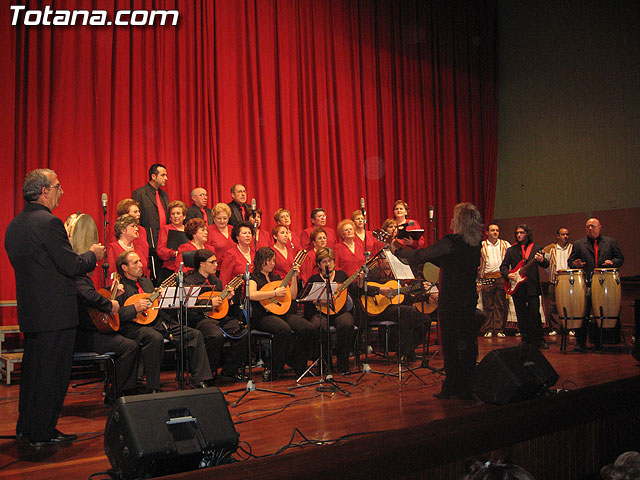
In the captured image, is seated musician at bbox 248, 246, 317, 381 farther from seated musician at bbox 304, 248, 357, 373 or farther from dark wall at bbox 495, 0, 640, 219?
dark wall at bbox 495, 0, 640, 219

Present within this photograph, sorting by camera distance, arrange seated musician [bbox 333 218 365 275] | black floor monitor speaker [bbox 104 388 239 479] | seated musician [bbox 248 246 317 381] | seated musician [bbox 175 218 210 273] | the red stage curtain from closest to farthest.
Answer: black floor monitor speaker [bbox 104 388 239 479] < seated musician [bbox 248 246 317 381] < seated musician [bbox 175 218 210 273] < seated musician [bbox 333 218 365 275] < the red stage curtain

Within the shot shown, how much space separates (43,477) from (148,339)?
190 centimetres

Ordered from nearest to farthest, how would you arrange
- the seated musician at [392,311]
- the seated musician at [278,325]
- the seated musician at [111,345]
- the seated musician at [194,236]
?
the seated musician at [111,345], the seated musician at [278,325], the seated musician at [194,236], the seated musician at [392,311]

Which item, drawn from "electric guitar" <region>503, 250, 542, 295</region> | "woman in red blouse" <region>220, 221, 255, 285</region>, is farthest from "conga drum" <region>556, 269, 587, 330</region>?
"woman in red blouse" <region>220, 221, 255, 285</region>

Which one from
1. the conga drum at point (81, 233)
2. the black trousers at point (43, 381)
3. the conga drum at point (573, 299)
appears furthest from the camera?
the conga drum at point (573, 299)

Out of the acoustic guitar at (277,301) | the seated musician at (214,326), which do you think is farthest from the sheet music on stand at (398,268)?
the seated musician at (214,326)

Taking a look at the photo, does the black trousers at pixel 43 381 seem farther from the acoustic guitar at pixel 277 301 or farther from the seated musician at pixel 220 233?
the seated musician at pixel 220 233

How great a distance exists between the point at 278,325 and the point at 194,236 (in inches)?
48.4

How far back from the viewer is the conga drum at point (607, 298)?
22.5ft

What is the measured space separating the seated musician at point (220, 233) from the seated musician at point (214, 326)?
722 mm

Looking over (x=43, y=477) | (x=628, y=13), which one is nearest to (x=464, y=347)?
(x=43, y=477)

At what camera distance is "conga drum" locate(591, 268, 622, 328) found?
6.85 m

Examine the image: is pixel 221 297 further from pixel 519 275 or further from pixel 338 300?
pixel 519 275

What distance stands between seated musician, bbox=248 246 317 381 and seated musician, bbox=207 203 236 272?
66 centimetres
